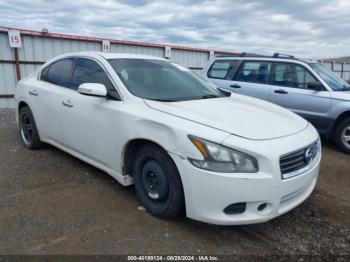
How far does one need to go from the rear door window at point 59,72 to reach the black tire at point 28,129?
0.68m

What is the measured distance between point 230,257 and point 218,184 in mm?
619

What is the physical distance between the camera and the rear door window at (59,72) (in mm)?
4191

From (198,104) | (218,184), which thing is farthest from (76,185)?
(218,184)

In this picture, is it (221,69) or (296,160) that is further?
(221,69)

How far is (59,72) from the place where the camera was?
4395 millimetres

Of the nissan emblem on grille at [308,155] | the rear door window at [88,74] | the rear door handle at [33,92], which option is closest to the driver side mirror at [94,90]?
the rear door window at [88,74]

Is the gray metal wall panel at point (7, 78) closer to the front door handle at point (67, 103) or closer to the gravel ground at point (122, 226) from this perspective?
the gravel ground at point (122, 226)

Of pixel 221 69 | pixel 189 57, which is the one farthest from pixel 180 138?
pixel 189 57

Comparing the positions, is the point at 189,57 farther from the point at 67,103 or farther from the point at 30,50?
the point at 67,103

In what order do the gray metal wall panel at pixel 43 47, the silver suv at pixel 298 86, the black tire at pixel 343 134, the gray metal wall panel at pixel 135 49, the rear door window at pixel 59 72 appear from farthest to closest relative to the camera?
1. the gray metal wall panel at pixel 135 49
2. the gray metal wall panel at pixel 43 47
3. the silver suv at pixel 298 86
4. the black tire at pixel 343 134
5. the rear door window at pixel 59 72

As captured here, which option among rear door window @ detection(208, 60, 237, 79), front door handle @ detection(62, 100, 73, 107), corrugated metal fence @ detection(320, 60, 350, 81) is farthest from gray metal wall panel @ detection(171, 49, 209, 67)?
corrugated metal fence @ detection(320, 60, 350, 81)

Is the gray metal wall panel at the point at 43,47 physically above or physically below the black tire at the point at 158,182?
above

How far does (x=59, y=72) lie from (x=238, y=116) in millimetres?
2826

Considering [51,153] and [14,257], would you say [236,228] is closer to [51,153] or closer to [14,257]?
[14,257]
